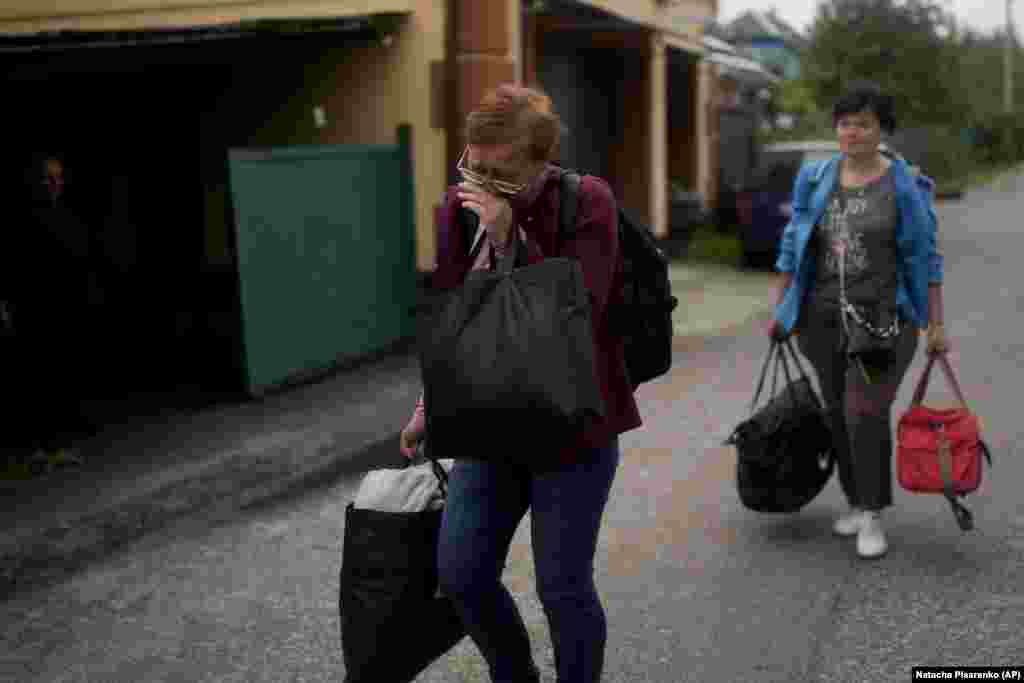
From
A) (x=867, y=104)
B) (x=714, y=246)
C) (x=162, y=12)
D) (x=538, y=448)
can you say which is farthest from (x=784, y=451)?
(x=714, y=246)

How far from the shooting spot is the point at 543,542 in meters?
3.06

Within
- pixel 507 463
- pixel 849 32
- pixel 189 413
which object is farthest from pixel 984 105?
pixel 507 463

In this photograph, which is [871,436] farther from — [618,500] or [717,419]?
[717,419]

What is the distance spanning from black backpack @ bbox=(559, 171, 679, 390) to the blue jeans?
238mm

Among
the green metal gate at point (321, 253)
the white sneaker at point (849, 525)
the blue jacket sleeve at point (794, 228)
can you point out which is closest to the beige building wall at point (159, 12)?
the green metal gate at point (321, 253)

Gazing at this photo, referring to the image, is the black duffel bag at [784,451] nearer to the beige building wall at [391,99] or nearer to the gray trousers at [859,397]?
the gray trousers at [859,397]

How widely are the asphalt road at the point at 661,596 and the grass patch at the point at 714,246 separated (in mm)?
10912

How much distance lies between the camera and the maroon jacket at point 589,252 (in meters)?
2.96

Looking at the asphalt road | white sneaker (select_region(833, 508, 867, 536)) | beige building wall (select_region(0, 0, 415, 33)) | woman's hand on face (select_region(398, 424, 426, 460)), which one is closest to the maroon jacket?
woman's hand on face (select_region(398, 424, 426, 460))

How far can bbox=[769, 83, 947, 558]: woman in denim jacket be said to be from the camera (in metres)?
5.00

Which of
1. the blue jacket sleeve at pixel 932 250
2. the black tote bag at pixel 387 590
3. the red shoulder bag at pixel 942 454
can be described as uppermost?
the blue jacket sleeve at pixel 932 250

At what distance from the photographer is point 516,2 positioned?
11.5 meters

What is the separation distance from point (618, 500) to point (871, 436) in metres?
1.48

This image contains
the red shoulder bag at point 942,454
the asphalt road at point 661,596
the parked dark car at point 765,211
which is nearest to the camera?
the asphalt road at point 661,596
